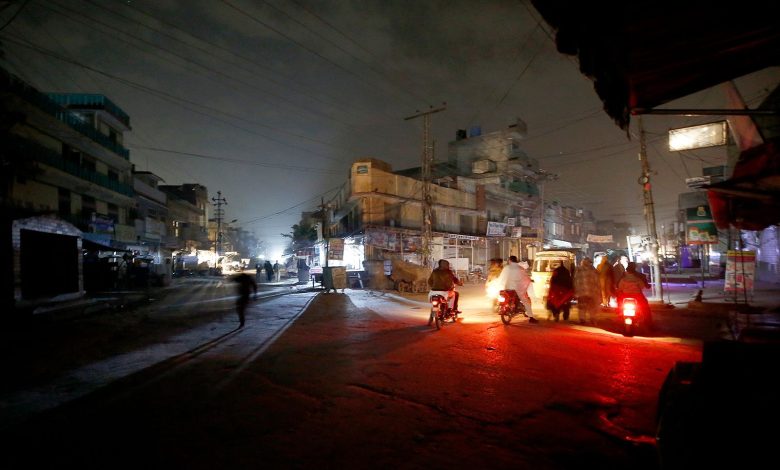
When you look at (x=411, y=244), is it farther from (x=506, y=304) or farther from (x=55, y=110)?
(x=55, y=110)

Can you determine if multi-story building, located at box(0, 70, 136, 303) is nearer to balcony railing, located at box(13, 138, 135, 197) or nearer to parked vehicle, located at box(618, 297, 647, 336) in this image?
balcony railing, located at box(13, 138, 135, 197)

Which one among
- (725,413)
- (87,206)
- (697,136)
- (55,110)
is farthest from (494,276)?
(87,206)

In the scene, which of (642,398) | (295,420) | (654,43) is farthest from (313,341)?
(654,43)

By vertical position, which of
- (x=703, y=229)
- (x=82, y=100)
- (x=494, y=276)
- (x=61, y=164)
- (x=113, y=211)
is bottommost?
(x=494, y=276)

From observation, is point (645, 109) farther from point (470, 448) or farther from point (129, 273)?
point (129, 273)

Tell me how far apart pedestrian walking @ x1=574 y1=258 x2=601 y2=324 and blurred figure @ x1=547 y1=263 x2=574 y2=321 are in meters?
0.38

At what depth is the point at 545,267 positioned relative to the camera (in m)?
15.6

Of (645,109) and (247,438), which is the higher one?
(645,109)

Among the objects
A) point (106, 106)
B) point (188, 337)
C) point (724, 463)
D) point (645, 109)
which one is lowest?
point (188, 337)

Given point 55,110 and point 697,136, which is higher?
point 55,110

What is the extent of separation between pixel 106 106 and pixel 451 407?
38.8m

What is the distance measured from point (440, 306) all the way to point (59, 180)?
95.4 ft

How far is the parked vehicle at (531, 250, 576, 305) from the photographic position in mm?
15141

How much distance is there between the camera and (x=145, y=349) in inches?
324
